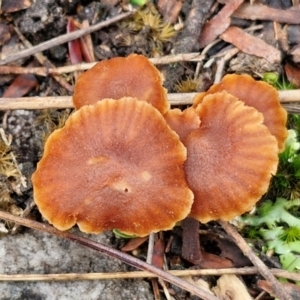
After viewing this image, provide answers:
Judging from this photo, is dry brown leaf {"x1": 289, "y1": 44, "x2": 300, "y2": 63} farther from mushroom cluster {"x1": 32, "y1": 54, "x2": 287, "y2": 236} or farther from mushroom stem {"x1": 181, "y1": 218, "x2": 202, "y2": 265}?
mushroom stem {"x1": 181, "y1": 218, "x2": 202, "y2": 265}

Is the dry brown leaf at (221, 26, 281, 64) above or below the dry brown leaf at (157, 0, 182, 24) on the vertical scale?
below

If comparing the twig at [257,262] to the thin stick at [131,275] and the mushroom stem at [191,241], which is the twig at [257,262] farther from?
the mushroom stem at [191,241]

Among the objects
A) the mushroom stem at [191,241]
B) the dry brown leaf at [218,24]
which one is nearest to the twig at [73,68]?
the dry brown leaf at [218,24]

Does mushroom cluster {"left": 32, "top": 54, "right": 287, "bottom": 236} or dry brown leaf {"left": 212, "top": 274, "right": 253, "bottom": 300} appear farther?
dry brown leaf {"left": 212, "top": 274, "right": 253, "bottom": 300}

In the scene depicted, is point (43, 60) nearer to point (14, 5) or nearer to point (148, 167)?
point (14, 5)

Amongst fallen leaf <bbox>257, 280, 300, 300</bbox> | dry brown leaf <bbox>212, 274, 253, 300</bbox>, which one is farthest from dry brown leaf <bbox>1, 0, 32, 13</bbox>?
fallen leaf <bbox>257, 280, 300, 300</bbox>

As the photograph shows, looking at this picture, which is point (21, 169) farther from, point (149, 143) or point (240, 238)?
point (240, 238)
